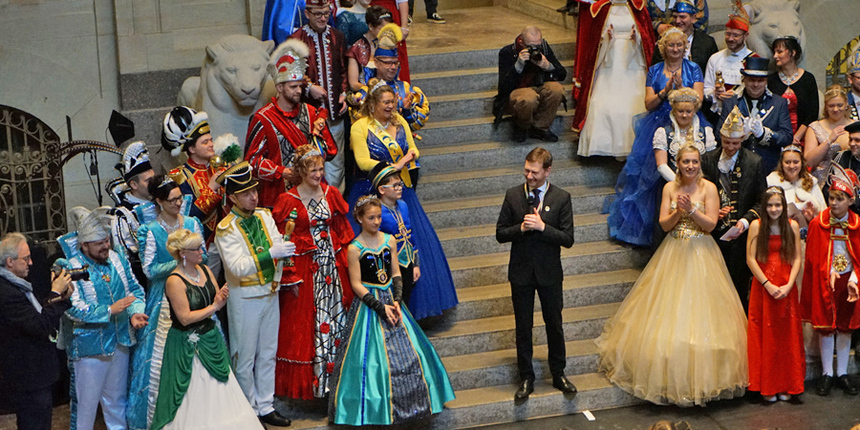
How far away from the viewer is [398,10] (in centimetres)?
901

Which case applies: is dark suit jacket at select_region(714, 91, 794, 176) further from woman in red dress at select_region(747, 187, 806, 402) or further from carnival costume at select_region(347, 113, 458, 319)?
carnival costume at select_region(347, 113, 458, 319)

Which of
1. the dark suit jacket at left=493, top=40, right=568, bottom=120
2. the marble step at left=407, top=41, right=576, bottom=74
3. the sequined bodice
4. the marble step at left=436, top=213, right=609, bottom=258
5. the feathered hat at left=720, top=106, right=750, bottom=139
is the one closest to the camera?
the sequined bodice

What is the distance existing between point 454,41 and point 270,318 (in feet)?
15.1

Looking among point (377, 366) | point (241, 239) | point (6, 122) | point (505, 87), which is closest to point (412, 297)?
point (377, 366)

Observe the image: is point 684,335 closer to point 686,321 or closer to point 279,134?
point 686,321

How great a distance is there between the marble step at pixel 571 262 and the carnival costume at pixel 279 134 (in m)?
1.60

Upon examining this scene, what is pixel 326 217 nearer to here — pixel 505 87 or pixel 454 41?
pixel 505 87

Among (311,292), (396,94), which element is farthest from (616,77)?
(311,292)

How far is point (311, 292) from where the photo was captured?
23.3 feet

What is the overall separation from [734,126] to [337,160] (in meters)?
2.87

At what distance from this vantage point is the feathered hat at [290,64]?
7.25 meters

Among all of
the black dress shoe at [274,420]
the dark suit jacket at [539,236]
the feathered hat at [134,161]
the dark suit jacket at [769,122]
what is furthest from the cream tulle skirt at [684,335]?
the feathered hat at [134,161]

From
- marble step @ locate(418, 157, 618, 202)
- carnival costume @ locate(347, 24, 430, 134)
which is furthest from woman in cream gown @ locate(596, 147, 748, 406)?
carnival costume @ locate(347, 24, 430, 134)

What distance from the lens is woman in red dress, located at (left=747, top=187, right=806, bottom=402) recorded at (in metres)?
7.45
